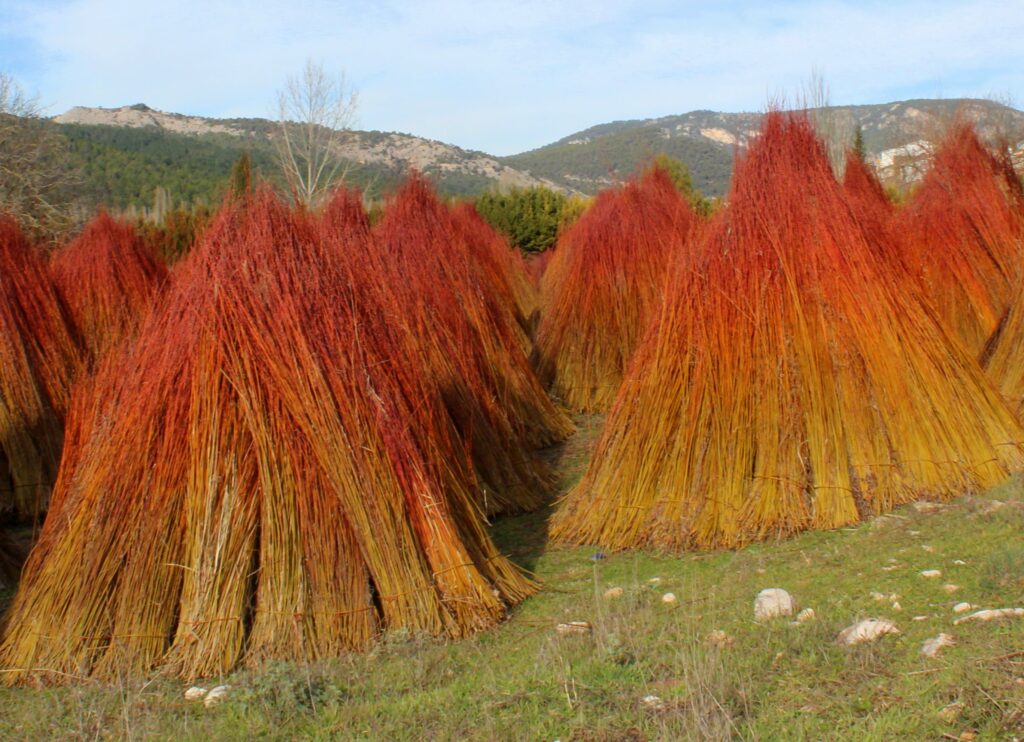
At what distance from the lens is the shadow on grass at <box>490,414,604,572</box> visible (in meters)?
6.30

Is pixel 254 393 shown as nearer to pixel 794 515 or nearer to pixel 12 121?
pixel 794 515

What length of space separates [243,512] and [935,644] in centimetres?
280

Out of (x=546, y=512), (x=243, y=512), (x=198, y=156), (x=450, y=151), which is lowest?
(x=546, y=512)

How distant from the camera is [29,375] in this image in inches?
323

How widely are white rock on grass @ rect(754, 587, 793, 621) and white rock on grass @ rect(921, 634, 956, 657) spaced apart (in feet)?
2.15

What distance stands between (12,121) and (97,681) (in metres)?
26.0

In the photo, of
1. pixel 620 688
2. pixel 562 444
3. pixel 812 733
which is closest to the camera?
pixel 812 733

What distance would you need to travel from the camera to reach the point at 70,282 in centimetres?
1025

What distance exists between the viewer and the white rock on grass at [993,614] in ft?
12.0

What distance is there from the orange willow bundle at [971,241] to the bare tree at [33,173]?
721 inches

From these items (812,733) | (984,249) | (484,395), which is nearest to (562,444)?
(484,395)

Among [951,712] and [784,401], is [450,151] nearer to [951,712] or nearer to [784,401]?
[784,401]

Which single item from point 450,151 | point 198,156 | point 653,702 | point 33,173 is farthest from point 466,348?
point 450,151

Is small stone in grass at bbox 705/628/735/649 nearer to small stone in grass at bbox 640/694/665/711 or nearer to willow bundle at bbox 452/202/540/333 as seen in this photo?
small stone in grass at bbox 640/694/665/711
